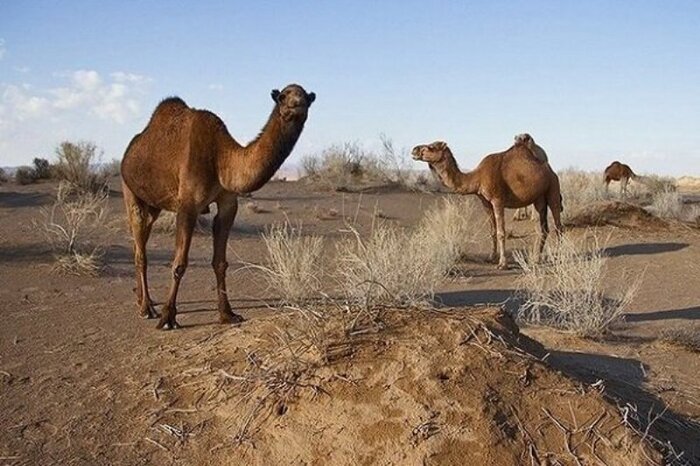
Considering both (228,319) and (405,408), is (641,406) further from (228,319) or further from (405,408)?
(228,319)

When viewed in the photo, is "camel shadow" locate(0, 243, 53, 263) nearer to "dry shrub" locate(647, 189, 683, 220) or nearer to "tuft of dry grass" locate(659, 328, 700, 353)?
"tuft of dry grass" locate(659, 328, 700, 353)

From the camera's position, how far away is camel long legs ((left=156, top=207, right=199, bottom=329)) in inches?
324

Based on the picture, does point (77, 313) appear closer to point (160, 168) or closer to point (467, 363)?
point (160, 168)

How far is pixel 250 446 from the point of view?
5.19 meters

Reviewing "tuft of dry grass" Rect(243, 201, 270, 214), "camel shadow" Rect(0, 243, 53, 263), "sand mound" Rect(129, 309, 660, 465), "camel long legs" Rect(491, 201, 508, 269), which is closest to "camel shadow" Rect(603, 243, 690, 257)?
"camel long legs" Rect(491, 201, 508, 269)

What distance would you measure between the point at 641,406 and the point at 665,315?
17.2 ft

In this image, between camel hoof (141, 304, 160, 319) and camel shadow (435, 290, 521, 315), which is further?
camel shadow (435, 290, 521, 315)

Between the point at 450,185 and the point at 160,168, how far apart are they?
8.31 m

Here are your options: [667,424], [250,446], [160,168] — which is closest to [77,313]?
[160,168]

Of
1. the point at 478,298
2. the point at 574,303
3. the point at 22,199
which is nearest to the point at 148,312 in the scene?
the point at 478,298

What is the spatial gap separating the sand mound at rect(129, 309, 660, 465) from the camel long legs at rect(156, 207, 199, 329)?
2387mm

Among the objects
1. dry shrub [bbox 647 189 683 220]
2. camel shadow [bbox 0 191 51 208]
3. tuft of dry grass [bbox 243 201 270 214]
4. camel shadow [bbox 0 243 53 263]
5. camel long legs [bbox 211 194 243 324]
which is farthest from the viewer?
dry shrub [bbox 647 189 683 220]

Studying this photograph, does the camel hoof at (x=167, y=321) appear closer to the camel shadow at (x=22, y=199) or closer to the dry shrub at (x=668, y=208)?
the camel shadow at (x=22, y=199)

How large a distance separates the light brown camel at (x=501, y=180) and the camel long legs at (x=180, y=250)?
325 inches
